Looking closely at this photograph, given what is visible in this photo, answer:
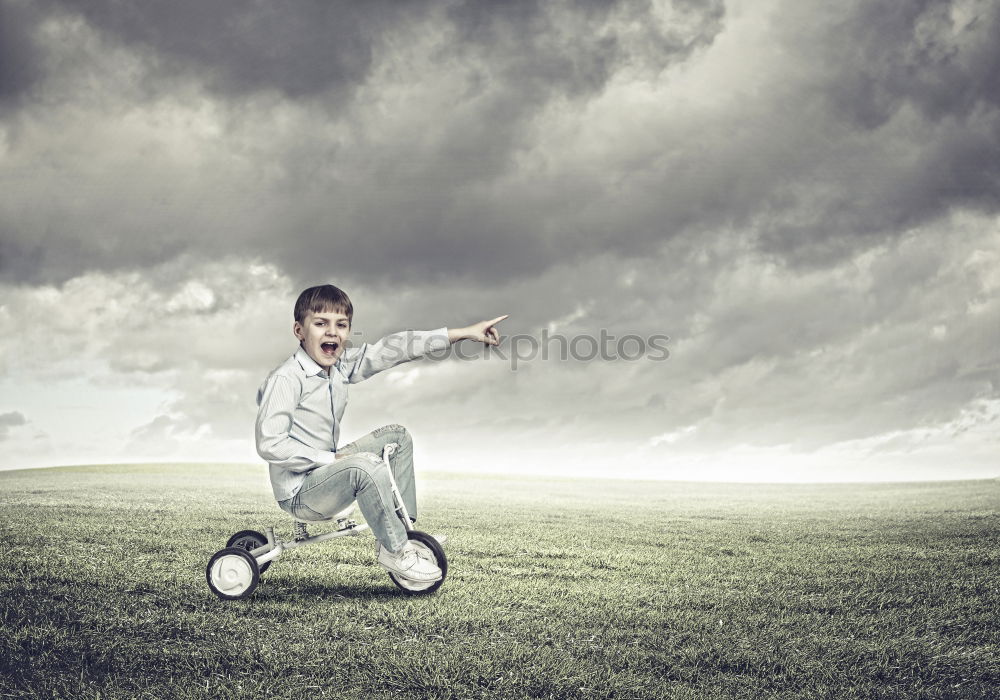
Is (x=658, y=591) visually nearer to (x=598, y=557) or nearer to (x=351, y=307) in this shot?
(x=598, y=557)

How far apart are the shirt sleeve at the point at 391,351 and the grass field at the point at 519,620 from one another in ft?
5.83

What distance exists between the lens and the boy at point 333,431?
479cm

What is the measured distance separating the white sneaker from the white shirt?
853 millimetres

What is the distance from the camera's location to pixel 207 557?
6.48m

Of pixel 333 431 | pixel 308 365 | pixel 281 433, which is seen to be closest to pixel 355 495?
→ pixel 333 431

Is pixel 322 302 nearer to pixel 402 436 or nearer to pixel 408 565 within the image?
pixel 402 436

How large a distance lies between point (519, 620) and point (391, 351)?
2353 millimetres

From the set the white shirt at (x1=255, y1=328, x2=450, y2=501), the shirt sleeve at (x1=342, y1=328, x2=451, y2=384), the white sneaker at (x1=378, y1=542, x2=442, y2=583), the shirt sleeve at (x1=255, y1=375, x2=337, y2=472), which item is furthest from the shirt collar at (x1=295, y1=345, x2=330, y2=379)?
the white sneaker at (x1=378, y1=542, x2=442, y2=583)

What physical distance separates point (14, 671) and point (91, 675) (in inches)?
18.3

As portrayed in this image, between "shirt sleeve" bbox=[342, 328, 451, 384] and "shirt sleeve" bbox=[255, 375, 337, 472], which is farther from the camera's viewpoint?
"shirt sleeve" bbox=[342, 328, 451, 384]

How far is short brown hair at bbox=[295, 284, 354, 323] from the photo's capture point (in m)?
5.17

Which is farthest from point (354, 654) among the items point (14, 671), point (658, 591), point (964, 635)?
point (964, 635)

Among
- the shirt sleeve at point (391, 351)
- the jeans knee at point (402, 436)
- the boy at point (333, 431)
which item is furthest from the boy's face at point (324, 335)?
the jeans knee at point (402, 436)

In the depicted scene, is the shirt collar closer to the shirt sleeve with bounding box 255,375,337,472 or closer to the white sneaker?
the shirt sleeve with bounding box 255,375,337,472
